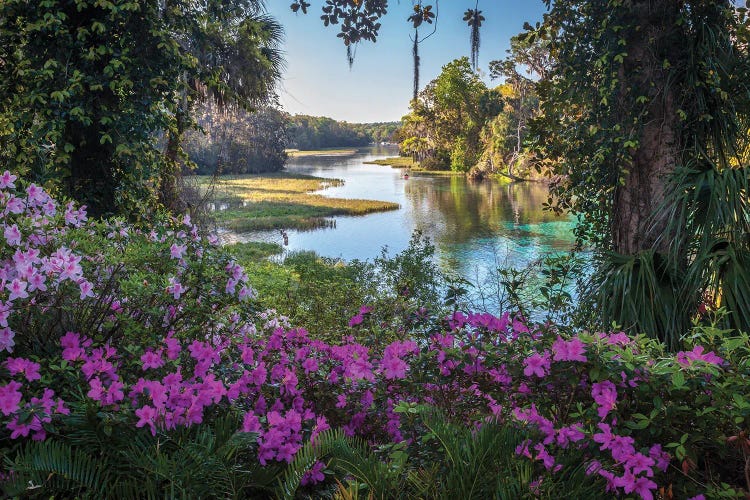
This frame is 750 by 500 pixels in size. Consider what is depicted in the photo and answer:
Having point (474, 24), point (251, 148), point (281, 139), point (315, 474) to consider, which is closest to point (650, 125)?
point (474, 24)

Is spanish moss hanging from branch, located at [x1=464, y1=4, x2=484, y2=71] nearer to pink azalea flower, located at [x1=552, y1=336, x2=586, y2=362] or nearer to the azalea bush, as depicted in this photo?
the azalea bush

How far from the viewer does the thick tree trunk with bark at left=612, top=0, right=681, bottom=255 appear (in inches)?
137

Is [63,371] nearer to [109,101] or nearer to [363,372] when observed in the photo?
[363,372]

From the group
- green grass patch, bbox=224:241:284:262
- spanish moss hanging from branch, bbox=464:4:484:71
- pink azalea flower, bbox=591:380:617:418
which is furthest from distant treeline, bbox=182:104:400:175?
pink azalea flower, bbox=591:380:617:418

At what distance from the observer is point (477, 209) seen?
22.6 metres

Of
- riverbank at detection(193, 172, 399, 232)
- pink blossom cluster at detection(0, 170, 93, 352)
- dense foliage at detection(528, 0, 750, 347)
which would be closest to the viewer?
pink blossom cluster at detection(0, 170, 93, 352)

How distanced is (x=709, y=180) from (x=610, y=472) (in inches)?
94.5

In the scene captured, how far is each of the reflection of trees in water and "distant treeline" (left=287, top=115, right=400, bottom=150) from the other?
50796 mm

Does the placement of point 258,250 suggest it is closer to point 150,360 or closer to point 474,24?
point 474,24

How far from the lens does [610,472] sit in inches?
51.3

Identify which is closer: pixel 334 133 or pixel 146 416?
pixel 146 416

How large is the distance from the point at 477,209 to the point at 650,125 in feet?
62.9

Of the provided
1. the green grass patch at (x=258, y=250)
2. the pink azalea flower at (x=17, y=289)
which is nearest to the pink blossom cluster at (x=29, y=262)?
the pink azalea flower at (x=17, y=289)

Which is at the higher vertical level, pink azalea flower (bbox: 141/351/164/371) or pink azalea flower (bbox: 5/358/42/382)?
pink azalea flower (bbox: 5/358/42/382)
